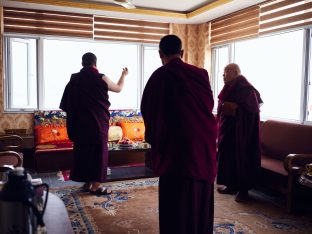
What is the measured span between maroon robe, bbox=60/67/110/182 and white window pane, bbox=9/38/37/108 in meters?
1.88

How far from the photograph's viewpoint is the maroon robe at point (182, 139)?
1911 millimetres

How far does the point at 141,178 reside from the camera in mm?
4332

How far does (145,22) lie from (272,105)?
2.49 metres

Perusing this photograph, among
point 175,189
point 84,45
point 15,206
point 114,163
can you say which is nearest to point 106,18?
point 84,45

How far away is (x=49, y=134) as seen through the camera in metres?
4.80

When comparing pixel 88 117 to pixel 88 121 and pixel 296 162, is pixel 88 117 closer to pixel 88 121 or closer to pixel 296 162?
pixel 88 121

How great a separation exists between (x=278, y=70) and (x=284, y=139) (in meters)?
1.17

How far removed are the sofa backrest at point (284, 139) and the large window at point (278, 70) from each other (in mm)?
364

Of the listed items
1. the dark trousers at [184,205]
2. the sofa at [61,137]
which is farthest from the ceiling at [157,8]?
the dark trousers at [184,205]

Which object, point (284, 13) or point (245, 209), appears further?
point (284, 13)

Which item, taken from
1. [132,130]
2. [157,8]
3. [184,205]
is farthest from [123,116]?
[184,205]

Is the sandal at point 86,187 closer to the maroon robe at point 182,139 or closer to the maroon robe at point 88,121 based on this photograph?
the maroon robe at point 88,121

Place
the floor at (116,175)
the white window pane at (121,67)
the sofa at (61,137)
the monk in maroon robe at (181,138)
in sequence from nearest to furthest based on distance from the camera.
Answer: the monk in maroon robe at (181,138) → the floor at (116,175) → the sofa at (61,137) → the white window pane at (121,67)

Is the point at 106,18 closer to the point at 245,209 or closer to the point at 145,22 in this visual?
the point at 145,22
